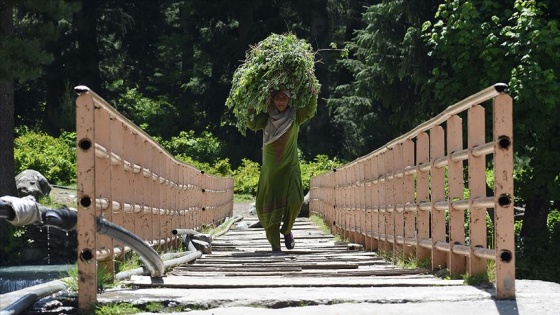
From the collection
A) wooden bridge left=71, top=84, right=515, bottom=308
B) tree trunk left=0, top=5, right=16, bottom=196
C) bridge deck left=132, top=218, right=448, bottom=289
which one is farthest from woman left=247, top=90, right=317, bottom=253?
tree trunk left=0, top=5, right=16, bottom=196

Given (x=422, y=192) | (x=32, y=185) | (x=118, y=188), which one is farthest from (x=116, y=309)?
(x=32, y=185)

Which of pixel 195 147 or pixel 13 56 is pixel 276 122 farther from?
pixel 195 147

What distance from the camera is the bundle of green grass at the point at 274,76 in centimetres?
1401

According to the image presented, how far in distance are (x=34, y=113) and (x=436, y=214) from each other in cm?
3821

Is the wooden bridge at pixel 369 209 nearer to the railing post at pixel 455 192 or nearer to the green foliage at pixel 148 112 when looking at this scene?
the railing post at pixel 455 192

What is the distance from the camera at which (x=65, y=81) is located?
4756 centimetres

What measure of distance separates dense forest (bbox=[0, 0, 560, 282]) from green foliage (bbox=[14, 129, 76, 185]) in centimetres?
254

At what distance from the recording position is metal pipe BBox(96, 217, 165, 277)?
710 cm

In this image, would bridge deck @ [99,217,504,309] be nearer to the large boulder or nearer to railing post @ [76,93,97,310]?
railing post @ [76,93,97,310]

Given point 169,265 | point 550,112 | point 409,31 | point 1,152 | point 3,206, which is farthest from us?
point 1,152

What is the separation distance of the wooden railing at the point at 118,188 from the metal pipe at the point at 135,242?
107 millimetres

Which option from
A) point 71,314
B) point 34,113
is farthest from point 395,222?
point 34,113

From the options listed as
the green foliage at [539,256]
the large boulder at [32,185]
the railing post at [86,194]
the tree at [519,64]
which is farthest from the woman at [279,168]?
the large boulder at [32,185]

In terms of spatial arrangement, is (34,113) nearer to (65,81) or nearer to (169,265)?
(65,81)
